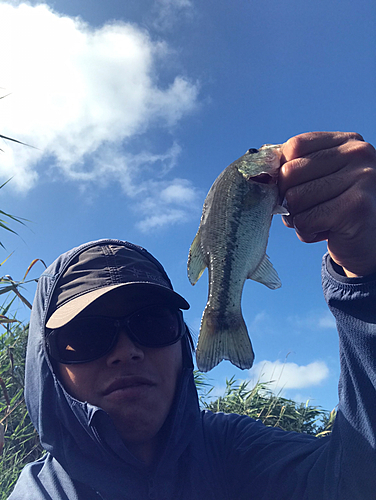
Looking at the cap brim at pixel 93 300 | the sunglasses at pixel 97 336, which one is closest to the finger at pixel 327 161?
the cap brim at pixel 93 300

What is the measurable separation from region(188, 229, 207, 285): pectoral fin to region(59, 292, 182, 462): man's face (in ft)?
2.60

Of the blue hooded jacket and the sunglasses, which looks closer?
the blue hooded jacket

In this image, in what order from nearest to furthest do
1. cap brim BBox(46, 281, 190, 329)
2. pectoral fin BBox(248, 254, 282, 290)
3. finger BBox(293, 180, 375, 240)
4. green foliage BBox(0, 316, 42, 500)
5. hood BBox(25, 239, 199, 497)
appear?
finger BBox(293, 180, 375, 240), pectoral fin BBox(248, 254, 282, 290), hood BBox(25, 239, 199, 497), cap brim BBox(46, 281, 190, 329), green foliage BBox(0, 316, 42, 500)

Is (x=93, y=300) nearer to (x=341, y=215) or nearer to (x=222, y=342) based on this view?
(x=222, y=342)

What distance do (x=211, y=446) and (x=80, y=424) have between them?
3.33ft

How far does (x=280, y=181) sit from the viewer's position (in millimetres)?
2012

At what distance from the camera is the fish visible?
6.72ft

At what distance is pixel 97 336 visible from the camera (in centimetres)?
Answer: 269

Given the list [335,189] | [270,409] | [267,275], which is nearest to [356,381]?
[267,275]

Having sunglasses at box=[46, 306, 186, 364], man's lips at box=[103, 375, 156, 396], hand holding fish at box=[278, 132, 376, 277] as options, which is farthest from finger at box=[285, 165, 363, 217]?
man's lips at box=[103, 375, 156, 396]

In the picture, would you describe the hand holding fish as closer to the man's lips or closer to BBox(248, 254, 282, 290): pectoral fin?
BBox(248, 254, 282, 290): pectoral fin

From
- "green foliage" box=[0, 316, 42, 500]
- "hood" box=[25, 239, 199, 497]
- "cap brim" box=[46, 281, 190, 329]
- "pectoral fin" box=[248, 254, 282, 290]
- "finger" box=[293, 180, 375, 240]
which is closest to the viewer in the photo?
"finger" box=[293, 180, 375, 240]

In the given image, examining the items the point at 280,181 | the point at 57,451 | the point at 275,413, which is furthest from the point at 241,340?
the point at 275,413

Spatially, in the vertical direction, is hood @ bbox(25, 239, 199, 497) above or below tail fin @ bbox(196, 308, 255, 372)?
below
